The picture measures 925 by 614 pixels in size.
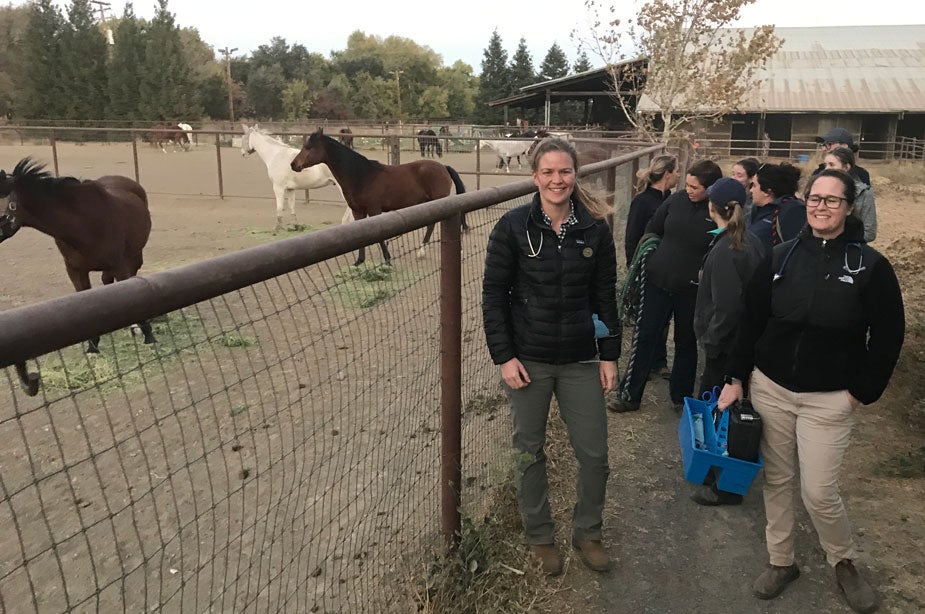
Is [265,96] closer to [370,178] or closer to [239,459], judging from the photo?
[370,178]

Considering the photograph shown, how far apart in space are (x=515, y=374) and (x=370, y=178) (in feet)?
23.3

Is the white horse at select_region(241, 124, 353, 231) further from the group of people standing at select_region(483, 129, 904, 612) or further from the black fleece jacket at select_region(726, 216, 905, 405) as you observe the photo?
the black fleece jacket at select_region(726, 216, 905, 405)

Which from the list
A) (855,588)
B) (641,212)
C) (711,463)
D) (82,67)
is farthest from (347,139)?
(82,67)

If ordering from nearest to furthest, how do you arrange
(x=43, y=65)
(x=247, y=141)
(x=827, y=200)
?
(x=827, y=200)
(x=247, y=141)
(x=43, y=65)

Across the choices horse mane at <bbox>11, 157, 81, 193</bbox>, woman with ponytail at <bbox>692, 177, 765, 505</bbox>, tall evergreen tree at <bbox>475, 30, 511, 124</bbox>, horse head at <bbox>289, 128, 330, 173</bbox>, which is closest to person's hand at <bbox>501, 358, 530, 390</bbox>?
woman with ponytail at <bbox>692, 177, 765, 505</bbox>

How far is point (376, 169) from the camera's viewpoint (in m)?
9.39

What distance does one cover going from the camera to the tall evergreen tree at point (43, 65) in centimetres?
4647

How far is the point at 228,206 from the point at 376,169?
7.14 metres

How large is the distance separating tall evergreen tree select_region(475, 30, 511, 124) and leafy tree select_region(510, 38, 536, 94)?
1.93 ft

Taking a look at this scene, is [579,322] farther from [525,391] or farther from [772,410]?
[772,410]

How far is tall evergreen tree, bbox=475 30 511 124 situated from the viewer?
68.2 m

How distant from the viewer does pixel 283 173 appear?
12.7m

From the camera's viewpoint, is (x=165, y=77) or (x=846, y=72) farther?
(x=165, y=77)

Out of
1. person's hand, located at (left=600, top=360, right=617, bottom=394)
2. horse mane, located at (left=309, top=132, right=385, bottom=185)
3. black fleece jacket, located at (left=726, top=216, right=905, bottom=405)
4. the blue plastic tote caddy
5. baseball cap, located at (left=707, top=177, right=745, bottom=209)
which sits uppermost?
horse mane, located at (left=309, top=132, right=385, bottom=185)
